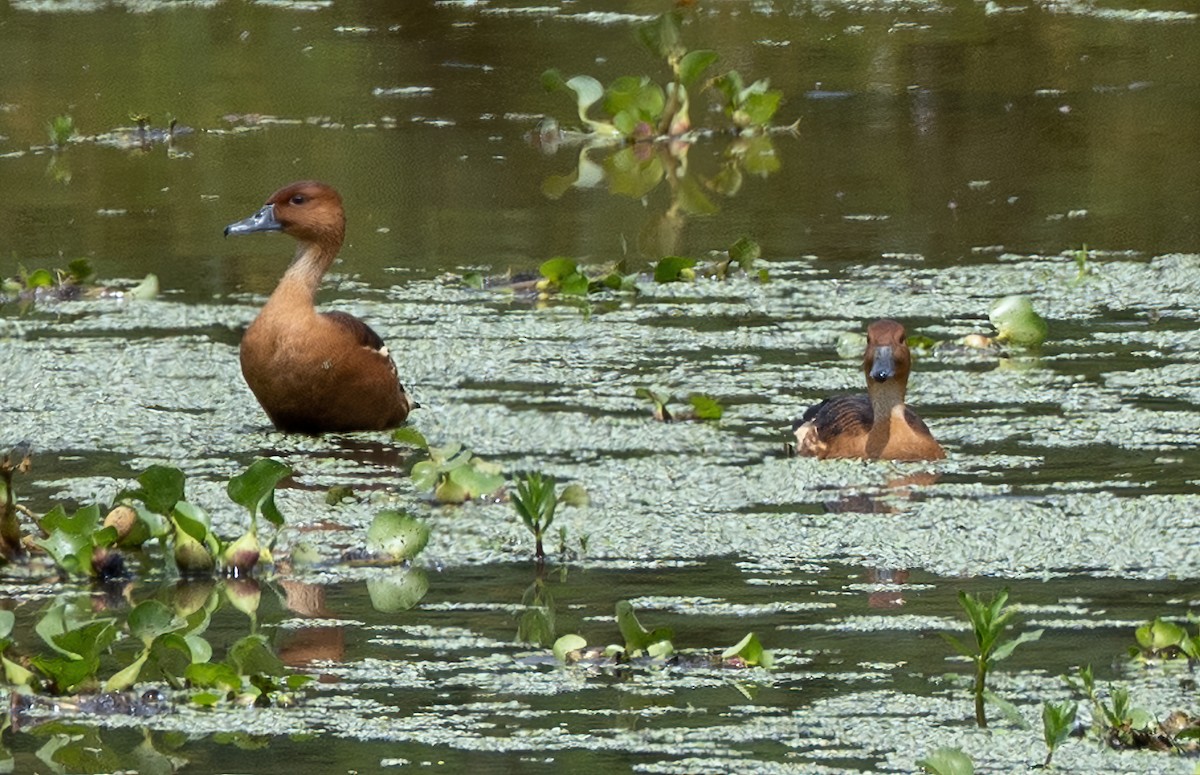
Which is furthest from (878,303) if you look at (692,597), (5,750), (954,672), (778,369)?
(5,750)

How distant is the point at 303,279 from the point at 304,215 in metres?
0.43

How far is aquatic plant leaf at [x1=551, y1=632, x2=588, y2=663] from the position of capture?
609 cm

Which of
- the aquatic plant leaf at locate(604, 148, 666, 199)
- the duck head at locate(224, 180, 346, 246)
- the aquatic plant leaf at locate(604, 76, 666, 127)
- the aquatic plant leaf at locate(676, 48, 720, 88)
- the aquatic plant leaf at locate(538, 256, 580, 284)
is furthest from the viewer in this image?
the aquatic plant leaf at locate(604, 76, 666, 127)

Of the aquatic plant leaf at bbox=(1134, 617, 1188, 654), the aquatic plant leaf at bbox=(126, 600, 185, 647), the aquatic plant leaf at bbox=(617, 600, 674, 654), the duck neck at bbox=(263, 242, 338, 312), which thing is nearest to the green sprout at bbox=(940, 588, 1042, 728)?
the aquatic plant leaf at bbox=(1134, 617, 1188, 654)

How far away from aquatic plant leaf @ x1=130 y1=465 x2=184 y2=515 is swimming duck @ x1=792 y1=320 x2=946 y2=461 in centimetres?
226

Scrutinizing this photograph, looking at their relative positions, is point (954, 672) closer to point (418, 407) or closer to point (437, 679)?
point (437, 679)

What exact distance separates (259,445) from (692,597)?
2.66m

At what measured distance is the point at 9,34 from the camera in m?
20.0

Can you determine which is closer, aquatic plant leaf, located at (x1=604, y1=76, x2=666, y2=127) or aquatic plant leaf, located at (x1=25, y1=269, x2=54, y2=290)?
aquatic plant leaf, located at (x1=25, y1=269, x2=54, y2=290)

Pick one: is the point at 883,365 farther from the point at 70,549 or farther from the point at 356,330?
the point at 70,549

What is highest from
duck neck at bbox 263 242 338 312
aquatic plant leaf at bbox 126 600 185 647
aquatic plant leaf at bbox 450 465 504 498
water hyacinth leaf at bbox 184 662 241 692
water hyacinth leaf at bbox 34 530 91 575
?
duck neck at bbox 263 242 338 312

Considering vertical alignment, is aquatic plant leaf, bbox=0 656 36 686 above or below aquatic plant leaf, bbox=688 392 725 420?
below

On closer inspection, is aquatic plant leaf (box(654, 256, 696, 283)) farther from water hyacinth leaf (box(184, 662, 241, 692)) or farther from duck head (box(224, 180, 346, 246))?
water hyacinth leaf (box(184, 662, 241, 692))

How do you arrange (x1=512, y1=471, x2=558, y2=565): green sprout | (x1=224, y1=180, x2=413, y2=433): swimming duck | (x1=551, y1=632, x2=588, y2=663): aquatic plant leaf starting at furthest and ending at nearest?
(x1=224, y1=180, x2=413, y2=433): swimming duck
(x1=512, y1=471, x2=558, y2=565): green sprout
(x1=551, y1=632, x2=588, y2=663): aquatic plant leaf
